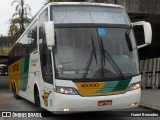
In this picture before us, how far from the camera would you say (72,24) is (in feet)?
34.2

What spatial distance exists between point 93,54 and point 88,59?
0.62ft

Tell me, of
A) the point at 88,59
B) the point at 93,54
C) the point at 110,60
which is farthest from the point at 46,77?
the point at 110,60

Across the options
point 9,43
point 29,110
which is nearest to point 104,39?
point 29,110

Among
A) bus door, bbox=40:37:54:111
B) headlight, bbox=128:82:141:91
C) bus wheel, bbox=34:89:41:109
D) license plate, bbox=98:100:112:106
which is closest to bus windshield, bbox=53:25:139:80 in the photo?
headlight, bbox=128:82:141:91

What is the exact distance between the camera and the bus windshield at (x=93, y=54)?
991cm

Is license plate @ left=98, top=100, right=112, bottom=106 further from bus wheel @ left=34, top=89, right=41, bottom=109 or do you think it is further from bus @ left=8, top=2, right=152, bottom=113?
bus wheel @ left=34, top=89, right=41, bottom=109

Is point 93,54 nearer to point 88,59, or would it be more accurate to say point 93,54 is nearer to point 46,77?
point 88,59

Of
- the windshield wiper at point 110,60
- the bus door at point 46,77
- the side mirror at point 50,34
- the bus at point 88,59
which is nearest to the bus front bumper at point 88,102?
the bus at point 88,59

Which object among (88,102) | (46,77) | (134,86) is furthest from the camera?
(46,77)

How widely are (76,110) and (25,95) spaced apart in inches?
233

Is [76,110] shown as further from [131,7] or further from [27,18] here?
[27,18]

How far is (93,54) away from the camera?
1007 centimetres

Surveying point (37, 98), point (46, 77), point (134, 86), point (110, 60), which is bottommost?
point (37, 98)

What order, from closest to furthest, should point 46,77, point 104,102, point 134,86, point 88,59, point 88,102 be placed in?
point 88,102 < point 104,102 < point 88,59 < point 134,86 < point 46,77
